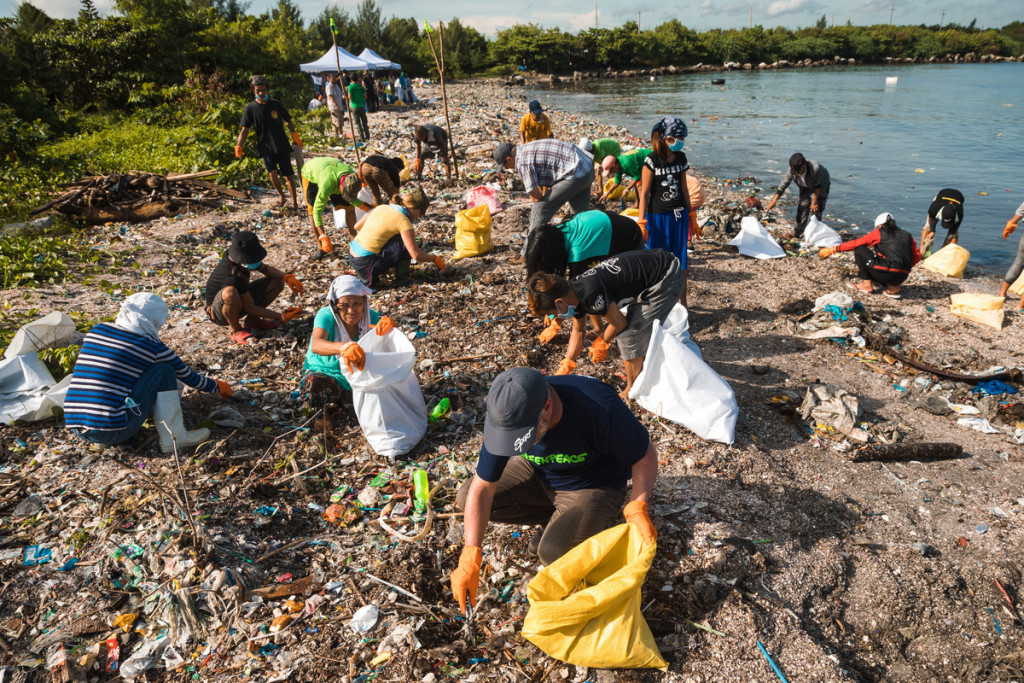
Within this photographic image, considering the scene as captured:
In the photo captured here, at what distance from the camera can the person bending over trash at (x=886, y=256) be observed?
582cm

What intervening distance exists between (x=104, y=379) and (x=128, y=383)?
0.40 ft

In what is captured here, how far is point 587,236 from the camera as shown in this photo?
423 centimetres

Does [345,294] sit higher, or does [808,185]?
[345,294]

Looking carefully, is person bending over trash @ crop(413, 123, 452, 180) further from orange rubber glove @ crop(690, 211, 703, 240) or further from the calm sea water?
the calm sea water

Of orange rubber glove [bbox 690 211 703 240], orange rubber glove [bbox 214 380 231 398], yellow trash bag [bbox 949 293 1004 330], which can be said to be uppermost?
orange rubber glove [bbox 690 211 703 240]

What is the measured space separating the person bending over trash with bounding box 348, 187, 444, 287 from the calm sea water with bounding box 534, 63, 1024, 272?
7645mm

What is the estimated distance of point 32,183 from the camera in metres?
8.55

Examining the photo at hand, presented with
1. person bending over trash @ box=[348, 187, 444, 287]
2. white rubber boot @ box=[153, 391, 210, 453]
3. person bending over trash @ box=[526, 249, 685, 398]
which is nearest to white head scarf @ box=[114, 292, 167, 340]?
white rubber boot @ box=[153, 391, 210, 453]

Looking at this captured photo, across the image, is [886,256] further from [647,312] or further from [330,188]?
[330,188]

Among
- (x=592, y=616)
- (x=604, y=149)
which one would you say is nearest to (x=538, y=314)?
(x=592, y=616)

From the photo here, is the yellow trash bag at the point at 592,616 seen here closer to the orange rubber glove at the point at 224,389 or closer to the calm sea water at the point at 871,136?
the orange rubber glove at the point at 224,389

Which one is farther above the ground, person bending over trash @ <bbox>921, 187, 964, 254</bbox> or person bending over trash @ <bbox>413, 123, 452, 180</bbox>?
person bending over trash @ <bbox>413, 123, 452, 180</bbox>

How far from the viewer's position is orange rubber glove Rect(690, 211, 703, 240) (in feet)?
23.0

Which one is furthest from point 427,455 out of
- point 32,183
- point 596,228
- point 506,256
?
point 32,183
